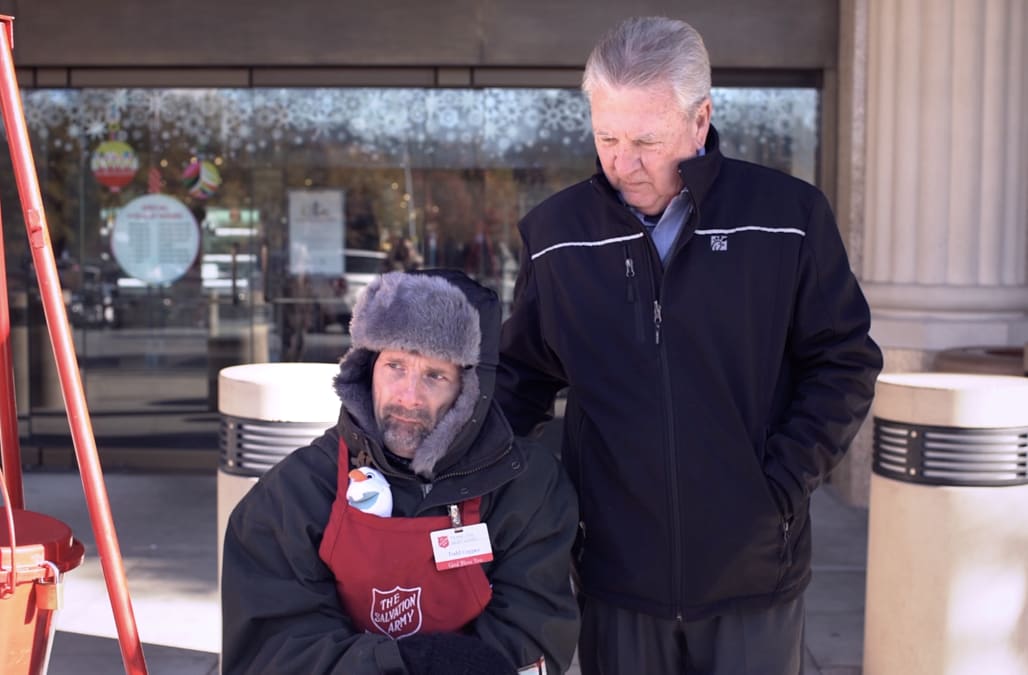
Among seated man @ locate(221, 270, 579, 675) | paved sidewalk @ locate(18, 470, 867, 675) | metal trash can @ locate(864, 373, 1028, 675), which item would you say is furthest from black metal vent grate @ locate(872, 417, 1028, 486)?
seated man @ locate(221, 270, 579, 675)

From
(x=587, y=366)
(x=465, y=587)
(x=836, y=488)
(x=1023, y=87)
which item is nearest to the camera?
(x=465, y=587)

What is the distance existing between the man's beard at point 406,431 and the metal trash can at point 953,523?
219 centimetres

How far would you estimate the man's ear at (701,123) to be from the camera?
260 centimetres

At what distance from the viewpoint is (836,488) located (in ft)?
27.2

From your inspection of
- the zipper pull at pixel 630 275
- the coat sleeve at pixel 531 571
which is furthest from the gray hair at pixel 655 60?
the coat sleeve at pixel 531 571

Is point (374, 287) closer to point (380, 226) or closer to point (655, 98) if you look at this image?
point (655, 98)

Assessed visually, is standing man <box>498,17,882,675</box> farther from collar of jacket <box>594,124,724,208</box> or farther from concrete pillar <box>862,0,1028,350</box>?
concrete pillar <box>862,0,1028,350</box>

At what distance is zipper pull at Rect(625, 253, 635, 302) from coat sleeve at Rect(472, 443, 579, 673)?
385 millimetres

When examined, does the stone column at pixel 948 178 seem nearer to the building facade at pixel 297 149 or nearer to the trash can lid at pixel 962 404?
the building facade at pixel 297 149

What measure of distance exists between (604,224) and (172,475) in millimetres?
6850

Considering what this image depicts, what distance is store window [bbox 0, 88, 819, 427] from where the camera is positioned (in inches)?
350

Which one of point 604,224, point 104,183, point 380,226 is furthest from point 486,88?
point 604,224

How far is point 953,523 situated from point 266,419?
227cm

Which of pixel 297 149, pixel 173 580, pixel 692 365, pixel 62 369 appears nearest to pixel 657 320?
pixel 692 365
